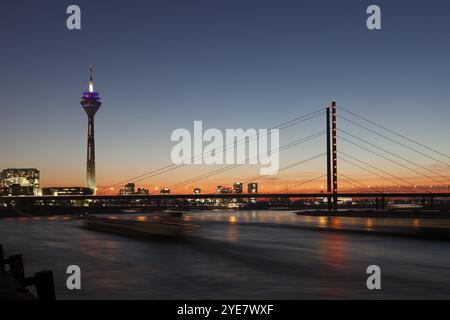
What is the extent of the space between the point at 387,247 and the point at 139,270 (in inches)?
898

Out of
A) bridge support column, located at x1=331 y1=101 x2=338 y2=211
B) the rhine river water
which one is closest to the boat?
the rhine river water

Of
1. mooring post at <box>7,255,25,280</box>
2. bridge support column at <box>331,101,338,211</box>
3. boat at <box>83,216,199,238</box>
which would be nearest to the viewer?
mooring post at <box>7,255,25,280</box>

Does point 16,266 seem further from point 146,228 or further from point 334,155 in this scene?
point 334,155

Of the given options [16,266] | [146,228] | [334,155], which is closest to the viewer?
[16,266]

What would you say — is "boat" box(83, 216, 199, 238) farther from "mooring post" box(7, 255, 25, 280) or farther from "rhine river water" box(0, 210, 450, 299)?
"mooring post" box(7, 255, 25, 280)

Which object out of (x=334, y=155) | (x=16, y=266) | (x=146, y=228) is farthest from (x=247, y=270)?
(x=334, y=155)

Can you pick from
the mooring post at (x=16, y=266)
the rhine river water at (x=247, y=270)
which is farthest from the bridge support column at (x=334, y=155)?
the mooring post at (x=16, y=266)

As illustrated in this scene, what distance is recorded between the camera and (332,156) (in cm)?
13250

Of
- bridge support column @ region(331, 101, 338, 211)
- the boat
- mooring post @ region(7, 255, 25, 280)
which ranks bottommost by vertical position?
the boat

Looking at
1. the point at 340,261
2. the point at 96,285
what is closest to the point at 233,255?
the point at 340,261
